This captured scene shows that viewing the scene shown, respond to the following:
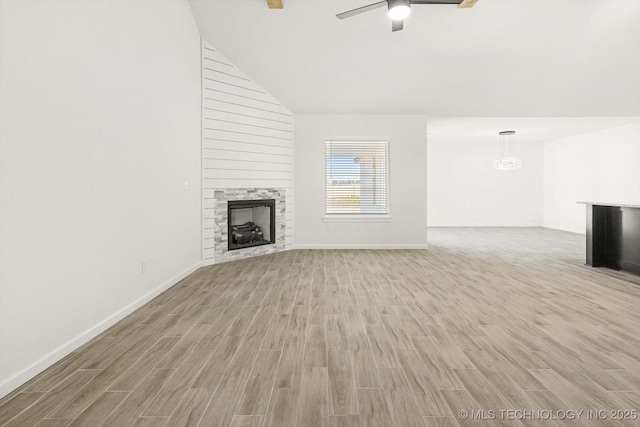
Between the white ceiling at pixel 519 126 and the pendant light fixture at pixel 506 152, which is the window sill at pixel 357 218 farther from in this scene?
the pendant light fixture at pixel 506 152

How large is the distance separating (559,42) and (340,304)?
5.09m

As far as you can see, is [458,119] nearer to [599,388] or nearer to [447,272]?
[447,272]

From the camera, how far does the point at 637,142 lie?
795cm

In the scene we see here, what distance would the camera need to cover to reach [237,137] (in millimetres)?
5781

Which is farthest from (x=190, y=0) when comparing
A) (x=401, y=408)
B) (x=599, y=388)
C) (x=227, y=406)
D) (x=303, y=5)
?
(x=599, y=388)

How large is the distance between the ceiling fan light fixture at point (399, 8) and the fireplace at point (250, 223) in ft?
12.0

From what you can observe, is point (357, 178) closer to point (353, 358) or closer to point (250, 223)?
point (250, 223)

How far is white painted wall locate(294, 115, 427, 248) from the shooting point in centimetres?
703

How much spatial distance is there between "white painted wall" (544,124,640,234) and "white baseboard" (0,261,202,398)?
10.3m

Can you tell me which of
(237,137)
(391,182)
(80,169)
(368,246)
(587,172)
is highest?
(237,137)

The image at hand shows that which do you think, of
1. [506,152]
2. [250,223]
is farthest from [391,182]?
[506,152]

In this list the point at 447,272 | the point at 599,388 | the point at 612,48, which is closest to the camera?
the point at 599,388

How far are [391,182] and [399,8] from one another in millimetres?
3951

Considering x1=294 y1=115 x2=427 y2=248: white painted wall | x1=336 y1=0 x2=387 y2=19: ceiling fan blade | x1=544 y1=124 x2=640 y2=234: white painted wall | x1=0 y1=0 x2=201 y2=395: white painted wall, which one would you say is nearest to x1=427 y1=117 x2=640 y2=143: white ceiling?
x1=544 y1=124 x2=640 y2=234: white painted wall
